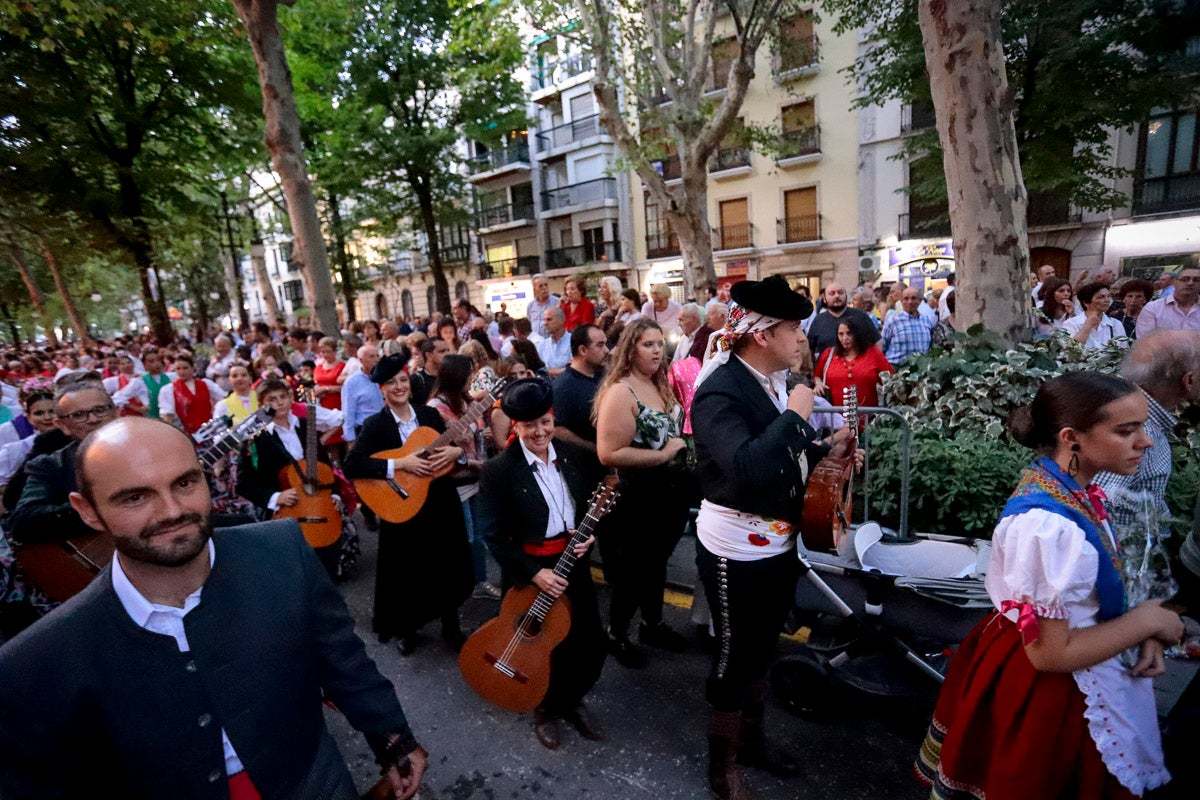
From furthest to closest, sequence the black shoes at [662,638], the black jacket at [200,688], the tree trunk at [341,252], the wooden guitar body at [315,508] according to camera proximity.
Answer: the tree trunk at [341,252]
the wooden guitar body at [315,508]
the black shoes at [662,638]
the black jacket at [200,688]

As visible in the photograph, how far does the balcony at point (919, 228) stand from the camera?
20828 millimetres

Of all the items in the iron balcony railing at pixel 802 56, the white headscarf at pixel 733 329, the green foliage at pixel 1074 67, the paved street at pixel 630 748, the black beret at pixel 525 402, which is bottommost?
the paved street at pixel 630 748

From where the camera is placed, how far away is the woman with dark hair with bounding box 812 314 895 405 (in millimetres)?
5621

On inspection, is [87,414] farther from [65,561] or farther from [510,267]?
[510,267]

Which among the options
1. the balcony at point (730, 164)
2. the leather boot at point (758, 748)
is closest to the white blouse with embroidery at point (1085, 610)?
the leather boot at point (758, 748)

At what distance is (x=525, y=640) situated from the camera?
3090 mm

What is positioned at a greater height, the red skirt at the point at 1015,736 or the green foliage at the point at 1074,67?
the green foliage at the point at 1074,67

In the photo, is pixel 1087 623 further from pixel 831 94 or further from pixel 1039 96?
pixel 831 94

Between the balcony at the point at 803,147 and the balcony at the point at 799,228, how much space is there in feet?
6.86

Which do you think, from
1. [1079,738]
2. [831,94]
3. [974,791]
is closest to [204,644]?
[974,791]

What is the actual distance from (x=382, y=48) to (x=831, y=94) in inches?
633

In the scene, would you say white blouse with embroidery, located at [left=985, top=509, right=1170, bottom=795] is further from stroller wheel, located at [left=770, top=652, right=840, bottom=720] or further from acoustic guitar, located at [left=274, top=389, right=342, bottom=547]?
acoustic guitar, located at [left=274, top=389, right=342, bottom=547]

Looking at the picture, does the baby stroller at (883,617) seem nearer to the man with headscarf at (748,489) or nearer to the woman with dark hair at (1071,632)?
the man with headscarf at (748,489)

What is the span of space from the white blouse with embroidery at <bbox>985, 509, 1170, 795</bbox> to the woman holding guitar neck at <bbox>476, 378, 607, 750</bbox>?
185 centimetres
